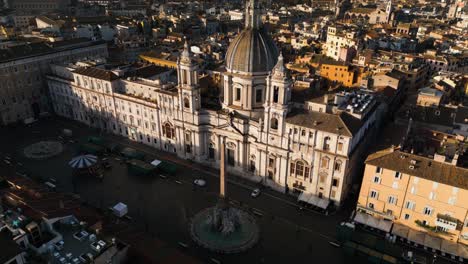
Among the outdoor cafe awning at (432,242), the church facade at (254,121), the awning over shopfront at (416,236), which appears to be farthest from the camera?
the church facade at (254,121)

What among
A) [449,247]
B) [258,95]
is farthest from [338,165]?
[258,95]

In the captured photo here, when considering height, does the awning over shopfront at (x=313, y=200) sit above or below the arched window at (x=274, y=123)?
below

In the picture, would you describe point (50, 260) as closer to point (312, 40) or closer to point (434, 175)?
point (434, 175)

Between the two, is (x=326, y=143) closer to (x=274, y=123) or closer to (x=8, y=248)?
(x=274, y=123)

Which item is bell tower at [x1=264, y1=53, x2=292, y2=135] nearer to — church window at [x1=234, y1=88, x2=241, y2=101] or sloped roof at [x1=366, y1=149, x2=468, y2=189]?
church window at [x1=234, y1=88, x2=241, y2=101]

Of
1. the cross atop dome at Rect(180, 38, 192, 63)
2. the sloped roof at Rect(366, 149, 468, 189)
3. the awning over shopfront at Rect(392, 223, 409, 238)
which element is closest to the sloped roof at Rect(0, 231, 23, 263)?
the cross atop dome at Rect(180, 38, 192, 63)

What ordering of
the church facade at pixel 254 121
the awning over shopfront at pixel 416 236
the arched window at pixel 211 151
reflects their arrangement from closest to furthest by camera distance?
the awning over shopfront at pixel 416 236
the church facade at pixel 254 121
the arched window at pixel 211 151

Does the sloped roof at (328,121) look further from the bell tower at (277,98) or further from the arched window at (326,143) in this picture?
the bell tower at (277,98)

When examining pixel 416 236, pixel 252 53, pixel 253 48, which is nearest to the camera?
pixel 416 236

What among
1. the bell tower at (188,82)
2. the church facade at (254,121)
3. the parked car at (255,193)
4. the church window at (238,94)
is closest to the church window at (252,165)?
the church facade at (254,121)
